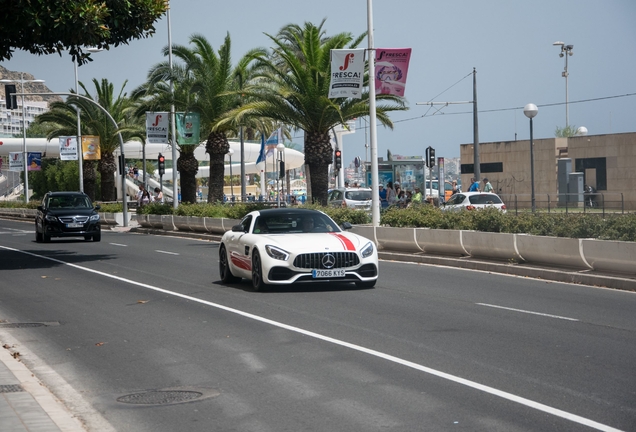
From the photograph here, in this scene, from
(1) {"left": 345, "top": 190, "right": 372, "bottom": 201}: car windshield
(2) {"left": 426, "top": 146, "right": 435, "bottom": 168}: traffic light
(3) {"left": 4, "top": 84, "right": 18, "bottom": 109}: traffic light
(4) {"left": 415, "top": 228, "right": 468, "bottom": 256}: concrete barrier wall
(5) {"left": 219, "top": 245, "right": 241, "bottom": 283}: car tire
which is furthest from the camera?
(2) {"left": 426, "top": 146, "right": 435, "bottom": 168}: traffic light

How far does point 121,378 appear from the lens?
326 inches

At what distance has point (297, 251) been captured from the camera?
1402 cm

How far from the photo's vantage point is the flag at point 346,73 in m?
24.7

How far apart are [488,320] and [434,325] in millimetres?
830

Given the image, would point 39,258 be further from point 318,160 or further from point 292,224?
point 292,224

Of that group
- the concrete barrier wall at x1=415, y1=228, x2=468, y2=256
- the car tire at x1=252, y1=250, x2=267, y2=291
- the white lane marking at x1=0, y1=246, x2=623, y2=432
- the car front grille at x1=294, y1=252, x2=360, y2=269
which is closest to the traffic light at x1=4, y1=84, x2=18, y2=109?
the concrete barrier wall at x1=415, y1=228, x2=468, y2=256

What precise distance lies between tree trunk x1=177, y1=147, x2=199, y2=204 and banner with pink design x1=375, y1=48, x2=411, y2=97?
2048 cm

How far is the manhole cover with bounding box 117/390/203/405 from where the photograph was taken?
285 inches

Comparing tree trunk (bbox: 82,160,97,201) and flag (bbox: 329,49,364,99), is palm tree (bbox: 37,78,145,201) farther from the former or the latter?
flag (bbox: 329,49,364,99)

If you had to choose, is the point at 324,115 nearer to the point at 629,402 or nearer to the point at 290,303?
the point at 290,303

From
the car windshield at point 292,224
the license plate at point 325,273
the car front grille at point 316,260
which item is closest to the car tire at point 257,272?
the car front grille at point 316,260

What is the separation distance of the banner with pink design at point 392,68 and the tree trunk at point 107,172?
125ft

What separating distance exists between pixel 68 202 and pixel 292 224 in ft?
66.2

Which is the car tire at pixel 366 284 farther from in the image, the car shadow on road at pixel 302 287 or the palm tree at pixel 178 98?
the palm tree at pixel 178 98
